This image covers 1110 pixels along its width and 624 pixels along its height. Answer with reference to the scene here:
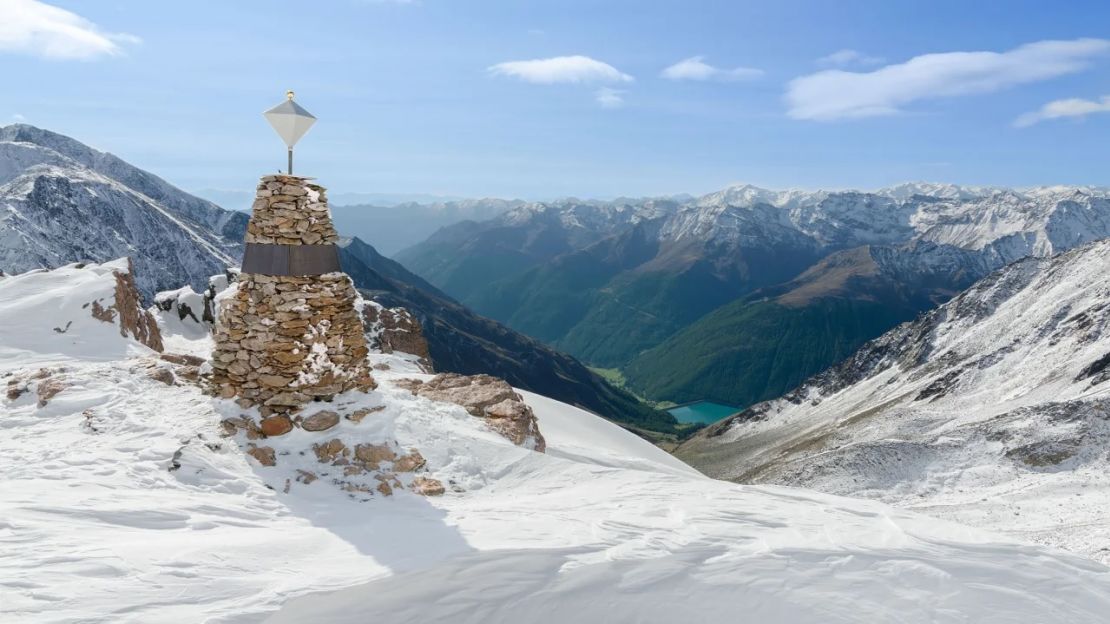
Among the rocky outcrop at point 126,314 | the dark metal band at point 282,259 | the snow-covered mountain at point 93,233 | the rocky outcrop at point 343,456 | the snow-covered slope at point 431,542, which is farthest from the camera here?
the snow-covered mountain at point 93,233

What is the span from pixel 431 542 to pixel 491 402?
30.5ft

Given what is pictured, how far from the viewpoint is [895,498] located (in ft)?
224

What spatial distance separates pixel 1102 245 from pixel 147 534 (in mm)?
204221

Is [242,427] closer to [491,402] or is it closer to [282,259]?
[282,259]

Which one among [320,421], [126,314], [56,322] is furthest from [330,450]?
[126,314]

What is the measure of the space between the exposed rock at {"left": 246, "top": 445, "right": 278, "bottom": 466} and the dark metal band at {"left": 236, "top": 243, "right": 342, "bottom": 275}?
15.1 feet

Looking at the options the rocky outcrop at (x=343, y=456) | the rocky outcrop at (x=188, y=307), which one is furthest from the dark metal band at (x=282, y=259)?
the rocky outcrop at (x=188, y=307)

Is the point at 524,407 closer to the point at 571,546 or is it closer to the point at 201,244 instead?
the point at 571,546

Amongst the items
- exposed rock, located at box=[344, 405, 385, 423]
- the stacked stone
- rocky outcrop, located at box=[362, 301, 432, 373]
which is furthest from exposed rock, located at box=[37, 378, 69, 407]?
rocky outcrop, located at box=[362, 301, 432, 373]

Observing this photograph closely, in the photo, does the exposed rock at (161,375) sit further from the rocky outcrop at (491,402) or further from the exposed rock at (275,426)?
the rocky outcrop at (491,402)

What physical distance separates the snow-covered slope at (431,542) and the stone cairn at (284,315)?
3.55 feet

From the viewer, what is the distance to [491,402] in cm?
1967

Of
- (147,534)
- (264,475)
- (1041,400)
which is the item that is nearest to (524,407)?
(264,475)

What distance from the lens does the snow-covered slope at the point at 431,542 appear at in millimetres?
8117
